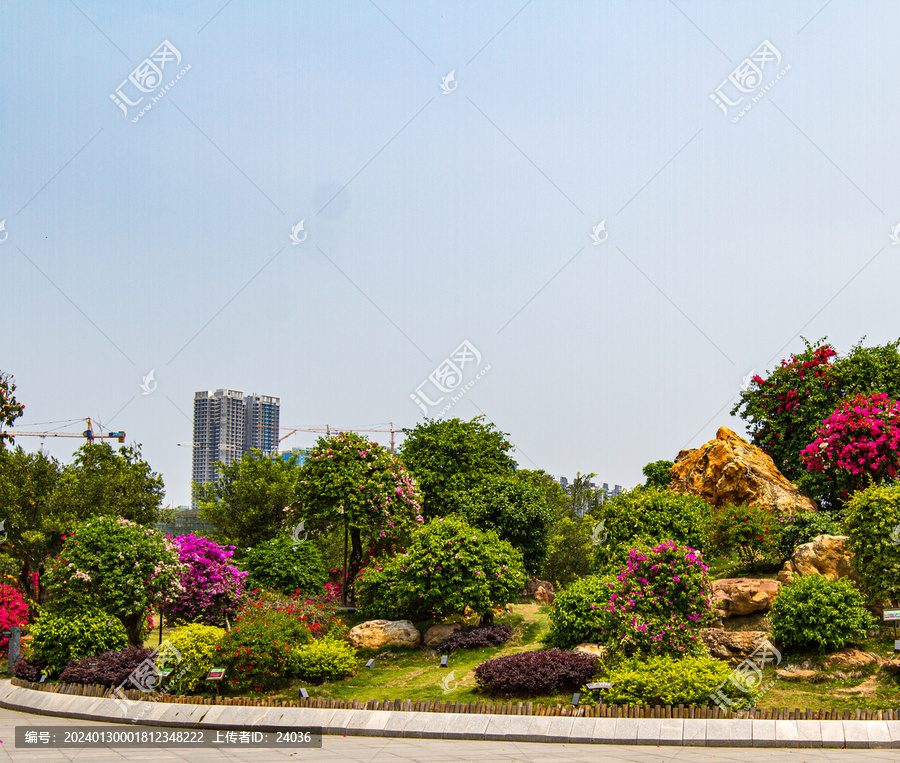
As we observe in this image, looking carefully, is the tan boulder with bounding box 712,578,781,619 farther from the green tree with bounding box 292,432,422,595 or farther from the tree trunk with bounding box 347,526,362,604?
the tree trunk with bounding box 347,526,362,604

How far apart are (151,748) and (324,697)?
3.91 m

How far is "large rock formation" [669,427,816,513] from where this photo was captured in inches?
974

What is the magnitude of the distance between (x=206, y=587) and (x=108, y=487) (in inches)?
514

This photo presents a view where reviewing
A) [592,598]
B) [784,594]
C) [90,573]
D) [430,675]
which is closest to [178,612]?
[90,573]

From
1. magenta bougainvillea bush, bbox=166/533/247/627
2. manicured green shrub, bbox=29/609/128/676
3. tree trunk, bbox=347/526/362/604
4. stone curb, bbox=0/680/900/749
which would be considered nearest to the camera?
stone curb, bbox=0/680/900/749

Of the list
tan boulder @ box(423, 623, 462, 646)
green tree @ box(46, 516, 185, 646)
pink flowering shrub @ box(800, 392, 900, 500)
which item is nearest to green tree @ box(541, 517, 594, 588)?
pink flowering shrub @ box(800, 392, 900, 500)

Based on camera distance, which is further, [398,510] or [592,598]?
[398,510]

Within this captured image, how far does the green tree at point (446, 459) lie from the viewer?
2884 cm

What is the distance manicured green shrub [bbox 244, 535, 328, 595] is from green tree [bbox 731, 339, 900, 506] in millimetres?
15316

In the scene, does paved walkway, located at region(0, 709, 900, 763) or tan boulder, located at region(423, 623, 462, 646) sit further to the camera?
tan boulder, located at region(423, 623, 462, 646)

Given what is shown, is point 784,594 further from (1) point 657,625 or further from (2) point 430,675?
(2) point 430,675

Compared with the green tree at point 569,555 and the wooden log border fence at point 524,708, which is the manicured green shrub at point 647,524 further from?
the green tree at point 569,555

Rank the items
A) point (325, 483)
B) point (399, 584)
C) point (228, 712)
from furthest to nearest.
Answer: point (325, 483) < point (399, 584) < point (228, 712)

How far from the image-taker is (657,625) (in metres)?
15.7
